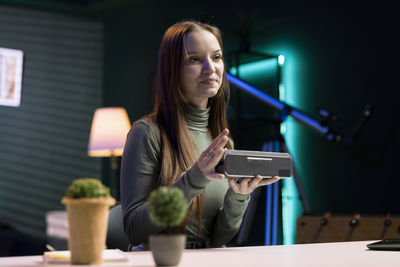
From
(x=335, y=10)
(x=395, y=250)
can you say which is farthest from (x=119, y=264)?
(x=335, y=10)

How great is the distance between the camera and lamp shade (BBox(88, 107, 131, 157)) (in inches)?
163

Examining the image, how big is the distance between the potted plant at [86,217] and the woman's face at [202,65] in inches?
28.0

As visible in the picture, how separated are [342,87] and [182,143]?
2390 millimetres

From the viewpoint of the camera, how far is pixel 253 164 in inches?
45.6

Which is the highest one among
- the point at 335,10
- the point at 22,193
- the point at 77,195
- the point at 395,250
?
the point at 335,10

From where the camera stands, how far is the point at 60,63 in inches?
228

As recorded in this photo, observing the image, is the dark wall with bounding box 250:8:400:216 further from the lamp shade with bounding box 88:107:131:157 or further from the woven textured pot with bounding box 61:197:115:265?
the woven textured pot with bounding box 61:197:115:265

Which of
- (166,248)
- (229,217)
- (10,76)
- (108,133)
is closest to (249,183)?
(229,217)

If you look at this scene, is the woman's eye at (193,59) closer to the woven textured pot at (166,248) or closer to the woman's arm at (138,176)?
the woman's arm at (138,176)

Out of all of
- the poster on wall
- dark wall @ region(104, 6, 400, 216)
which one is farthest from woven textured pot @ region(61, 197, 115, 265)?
the poster on wall

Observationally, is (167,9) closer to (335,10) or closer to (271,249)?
(335,10)

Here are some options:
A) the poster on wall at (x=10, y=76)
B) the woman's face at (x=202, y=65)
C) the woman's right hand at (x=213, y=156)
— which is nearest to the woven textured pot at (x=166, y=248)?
the woman's right hand at (x=213, y=156)

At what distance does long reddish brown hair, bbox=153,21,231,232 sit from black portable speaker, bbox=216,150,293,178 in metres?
0.30

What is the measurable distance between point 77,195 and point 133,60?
4.84m
